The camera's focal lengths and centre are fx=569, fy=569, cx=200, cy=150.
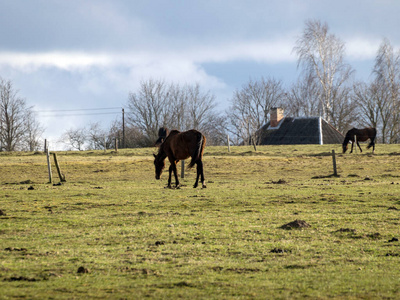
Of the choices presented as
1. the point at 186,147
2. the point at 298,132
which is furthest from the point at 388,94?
the point at 186,147

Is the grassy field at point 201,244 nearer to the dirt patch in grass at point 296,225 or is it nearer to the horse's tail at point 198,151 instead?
the dirt patch in grass at point 296,225

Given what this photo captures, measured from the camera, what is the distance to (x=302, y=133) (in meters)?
70.4

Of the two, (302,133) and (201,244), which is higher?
(302,133)

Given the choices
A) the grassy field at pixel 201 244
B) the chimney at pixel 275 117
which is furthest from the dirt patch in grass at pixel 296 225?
the chimney at pixel 275 117

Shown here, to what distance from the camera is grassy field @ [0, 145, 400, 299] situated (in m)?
6.64

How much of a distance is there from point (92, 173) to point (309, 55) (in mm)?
47431

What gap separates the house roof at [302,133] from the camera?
69.1 metres

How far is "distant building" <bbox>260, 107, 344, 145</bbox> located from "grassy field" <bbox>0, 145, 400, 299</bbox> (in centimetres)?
4894

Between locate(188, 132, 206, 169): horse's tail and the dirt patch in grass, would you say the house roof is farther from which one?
the dirt patch in grass

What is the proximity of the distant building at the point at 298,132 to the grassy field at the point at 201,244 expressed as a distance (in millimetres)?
48940

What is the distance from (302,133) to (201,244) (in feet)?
204

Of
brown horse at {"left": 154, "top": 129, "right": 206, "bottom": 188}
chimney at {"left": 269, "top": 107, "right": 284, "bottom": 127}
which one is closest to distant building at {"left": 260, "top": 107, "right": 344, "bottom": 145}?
chimney at {"left": 269, "top": 107, "right": 284, "bottom": 127}

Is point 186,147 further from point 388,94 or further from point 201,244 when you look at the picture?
point 388,94

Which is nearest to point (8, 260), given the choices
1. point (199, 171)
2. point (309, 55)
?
point (199, 171)
